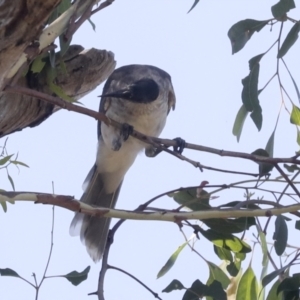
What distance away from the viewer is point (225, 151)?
1875 mm

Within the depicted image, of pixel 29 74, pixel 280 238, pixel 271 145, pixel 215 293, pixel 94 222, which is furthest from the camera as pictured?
pixel 94 222

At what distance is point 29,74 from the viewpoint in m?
2.68

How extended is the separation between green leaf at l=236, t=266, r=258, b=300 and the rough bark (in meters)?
0.91

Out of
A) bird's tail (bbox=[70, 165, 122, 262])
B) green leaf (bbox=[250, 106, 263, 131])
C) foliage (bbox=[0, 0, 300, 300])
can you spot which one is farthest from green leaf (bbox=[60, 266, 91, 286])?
bird's tail (bbox=[70, 165, 122, 262])

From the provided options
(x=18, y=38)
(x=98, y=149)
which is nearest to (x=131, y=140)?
(x=98, y=149)

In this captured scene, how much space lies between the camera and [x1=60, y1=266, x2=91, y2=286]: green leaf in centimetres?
199

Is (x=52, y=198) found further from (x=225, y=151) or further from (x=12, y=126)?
(x=12, y=126)

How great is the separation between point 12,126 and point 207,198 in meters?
0.96

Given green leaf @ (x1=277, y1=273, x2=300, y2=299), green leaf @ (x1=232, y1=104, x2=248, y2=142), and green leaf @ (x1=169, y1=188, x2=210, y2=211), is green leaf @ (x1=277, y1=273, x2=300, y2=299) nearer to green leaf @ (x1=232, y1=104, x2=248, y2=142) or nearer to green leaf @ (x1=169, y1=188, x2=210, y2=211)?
green leaf @ (x1=169, y1=188, x2=210, y2=211)

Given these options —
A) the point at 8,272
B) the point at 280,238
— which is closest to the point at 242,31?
the point at 280,238

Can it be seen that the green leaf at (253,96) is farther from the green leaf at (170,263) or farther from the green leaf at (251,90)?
the green leaf at (170,263)

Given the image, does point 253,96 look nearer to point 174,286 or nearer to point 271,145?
point 271,145

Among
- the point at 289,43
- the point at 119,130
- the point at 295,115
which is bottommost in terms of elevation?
the point at 295,115

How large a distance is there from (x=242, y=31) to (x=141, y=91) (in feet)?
3.82
